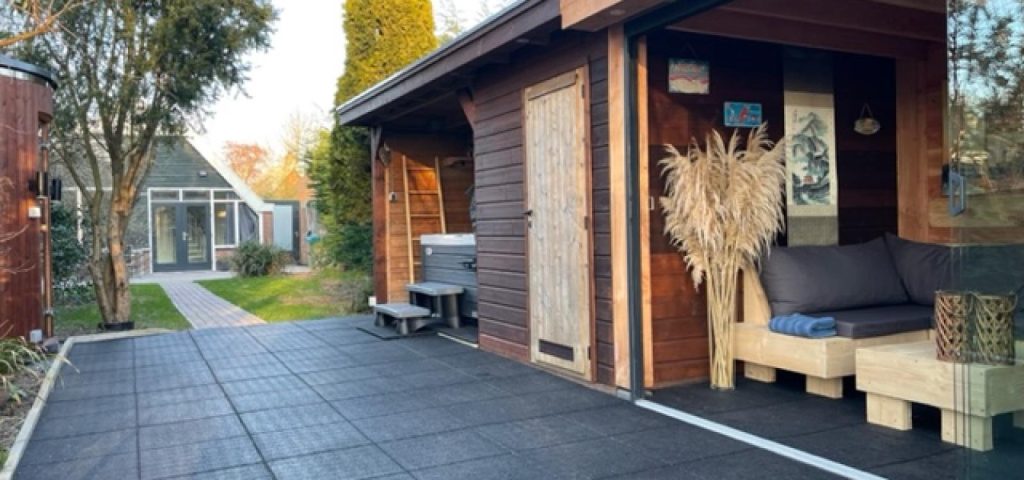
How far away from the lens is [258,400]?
4352 mm

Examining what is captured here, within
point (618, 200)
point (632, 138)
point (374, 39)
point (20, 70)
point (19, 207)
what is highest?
point (374, 39)

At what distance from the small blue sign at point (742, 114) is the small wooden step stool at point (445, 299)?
3302mm

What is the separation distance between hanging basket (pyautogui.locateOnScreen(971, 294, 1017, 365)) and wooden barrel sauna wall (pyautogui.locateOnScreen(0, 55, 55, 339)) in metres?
6.06

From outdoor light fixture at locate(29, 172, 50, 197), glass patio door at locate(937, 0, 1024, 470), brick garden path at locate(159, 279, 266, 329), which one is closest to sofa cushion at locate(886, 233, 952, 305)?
glass patio door at locate(937, 0, 1024, 470)

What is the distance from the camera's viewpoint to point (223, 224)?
1820cm

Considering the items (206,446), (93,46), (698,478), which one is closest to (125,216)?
(93,46)

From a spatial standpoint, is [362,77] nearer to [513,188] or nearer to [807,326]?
[513,188]

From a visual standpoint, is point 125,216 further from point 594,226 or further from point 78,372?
point 594,226

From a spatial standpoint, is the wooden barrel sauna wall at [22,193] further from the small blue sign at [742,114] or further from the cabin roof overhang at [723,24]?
the small blue sign at [742,114]

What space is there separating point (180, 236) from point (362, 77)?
9.34 meters

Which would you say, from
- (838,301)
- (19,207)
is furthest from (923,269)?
(19,207)

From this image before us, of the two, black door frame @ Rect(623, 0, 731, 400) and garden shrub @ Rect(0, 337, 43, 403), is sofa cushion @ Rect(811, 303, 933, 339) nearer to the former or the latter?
black door frame @ Rect(623, 0, 731, 400)

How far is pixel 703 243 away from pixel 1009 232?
2086mm

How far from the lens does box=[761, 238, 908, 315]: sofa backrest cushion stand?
4270 mm
